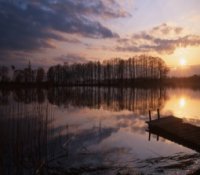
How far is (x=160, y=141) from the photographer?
21.8 m

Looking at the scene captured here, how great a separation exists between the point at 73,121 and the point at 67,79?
417 feet

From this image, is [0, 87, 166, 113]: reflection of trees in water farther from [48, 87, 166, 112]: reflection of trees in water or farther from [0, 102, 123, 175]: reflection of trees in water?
[0, 102, 123, 175]: reflection of trees in water

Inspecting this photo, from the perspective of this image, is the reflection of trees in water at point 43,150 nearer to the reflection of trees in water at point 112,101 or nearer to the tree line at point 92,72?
the reflection of trees in water at point 112,101

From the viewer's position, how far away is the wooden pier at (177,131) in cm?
2030

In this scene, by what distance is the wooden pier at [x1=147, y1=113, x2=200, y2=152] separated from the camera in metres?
20.3

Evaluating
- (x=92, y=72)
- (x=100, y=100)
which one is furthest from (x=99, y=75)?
(x=100, y=100)

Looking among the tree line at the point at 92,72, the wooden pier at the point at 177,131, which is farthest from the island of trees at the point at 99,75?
the wooden pier at the point at 177,131

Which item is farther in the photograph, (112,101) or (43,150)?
(112,101)

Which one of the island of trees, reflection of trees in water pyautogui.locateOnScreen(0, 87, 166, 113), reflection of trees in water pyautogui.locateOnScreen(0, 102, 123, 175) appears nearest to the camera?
reflection of trees in water pyautogui.locateOnScreen(0, 102, 123, 175)

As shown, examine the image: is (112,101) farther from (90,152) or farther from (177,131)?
(90,152)

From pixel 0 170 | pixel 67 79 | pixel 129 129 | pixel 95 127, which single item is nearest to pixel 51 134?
pixel 95 127

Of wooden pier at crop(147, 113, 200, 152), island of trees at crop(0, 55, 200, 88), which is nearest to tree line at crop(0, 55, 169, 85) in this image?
island of trees at crop(0, 55, 200, 88)

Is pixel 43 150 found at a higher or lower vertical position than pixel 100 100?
higher

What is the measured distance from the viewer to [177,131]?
23281 mm
